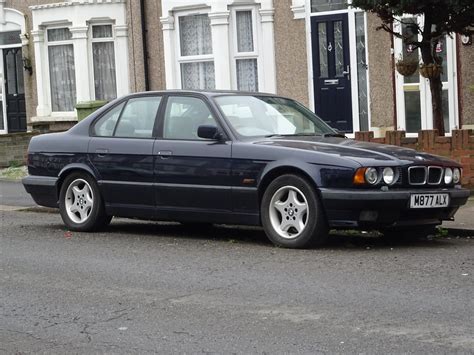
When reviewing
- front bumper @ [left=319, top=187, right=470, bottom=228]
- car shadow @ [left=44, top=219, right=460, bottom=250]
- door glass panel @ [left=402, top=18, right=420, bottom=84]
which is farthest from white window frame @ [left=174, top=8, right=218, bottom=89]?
front bumper @ [left=319, top=187, right=470, bottom=228]

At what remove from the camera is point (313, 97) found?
21172mm

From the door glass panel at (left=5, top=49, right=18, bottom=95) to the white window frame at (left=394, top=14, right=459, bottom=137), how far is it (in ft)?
35.9

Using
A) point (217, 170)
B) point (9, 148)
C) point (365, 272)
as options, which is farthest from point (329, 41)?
point (365, 272)

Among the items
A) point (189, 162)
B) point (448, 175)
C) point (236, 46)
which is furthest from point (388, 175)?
point (236, 46)

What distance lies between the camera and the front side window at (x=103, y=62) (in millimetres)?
24734

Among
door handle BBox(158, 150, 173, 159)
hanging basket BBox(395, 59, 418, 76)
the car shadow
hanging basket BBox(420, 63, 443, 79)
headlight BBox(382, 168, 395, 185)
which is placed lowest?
the car shadow

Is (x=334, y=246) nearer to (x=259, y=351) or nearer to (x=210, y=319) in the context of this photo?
(x=210, y=319)

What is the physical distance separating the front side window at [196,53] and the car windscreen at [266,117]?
11.1 meters

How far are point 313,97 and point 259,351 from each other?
15.0 metres

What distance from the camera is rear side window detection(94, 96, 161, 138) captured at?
11.6 metres

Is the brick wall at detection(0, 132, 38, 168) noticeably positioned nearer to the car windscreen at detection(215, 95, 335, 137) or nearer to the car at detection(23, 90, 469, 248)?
the car at detection(23, 90, 469, 248)

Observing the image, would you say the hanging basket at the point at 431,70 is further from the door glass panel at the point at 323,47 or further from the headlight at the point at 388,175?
the headlight at the point at 388,175

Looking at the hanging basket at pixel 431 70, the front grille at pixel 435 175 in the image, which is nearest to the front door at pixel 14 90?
the hanging basket at pixel 431 70

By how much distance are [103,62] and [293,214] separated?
15.3m
